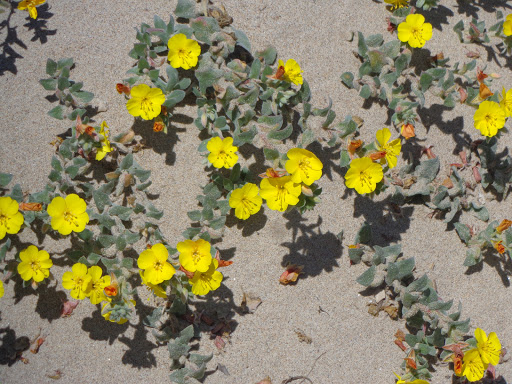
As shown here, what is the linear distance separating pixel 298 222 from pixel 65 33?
1.93 metres

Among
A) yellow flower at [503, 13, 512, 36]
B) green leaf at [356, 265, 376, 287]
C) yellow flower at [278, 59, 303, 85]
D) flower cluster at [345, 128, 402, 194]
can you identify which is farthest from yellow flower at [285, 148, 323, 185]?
yellow flower at [503, 13, 512, 36]

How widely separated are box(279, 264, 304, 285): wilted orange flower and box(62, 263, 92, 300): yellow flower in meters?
1.14

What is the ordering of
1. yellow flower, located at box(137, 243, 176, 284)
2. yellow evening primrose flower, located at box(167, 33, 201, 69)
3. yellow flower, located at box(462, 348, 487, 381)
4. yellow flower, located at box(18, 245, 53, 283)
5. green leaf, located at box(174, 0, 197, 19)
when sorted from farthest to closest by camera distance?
green leaf, located at box(174, 0, 197, 19), yellow evening primrose flower, located at box(167, 33, 201, 69), yellow flower, located at box(462, 348, 487, 381), yellow flower, located at box(18, 245, 53, 283), yellow flower, located at box(137, 243, 176, 284)

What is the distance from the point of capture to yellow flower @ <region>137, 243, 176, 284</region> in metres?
2.85

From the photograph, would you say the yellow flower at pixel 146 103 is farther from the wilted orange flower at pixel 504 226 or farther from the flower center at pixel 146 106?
the wilted orange flower at pixel 504 226

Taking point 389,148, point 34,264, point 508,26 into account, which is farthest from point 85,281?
point 508,26

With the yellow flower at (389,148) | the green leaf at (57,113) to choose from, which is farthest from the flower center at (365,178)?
the green leaf at (57,113)

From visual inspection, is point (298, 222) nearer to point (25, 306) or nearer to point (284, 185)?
point (284, 185)

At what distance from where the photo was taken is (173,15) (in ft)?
11.4

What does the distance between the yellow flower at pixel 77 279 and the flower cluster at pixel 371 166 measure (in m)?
1.56

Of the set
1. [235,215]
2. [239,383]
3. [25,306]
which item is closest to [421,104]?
[235,215]

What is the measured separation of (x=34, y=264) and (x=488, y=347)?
2.66 metres

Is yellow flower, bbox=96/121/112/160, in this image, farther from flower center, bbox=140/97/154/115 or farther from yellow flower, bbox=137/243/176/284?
yellow flower, bbox=137/243/176/284

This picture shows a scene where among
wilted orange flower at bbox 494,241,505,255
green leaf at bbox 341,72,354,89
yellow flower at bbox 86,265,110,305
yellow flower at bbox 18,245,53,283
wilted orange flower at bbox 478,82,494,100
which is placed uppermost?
wilted orange flower at bbox 478,82,494,100
